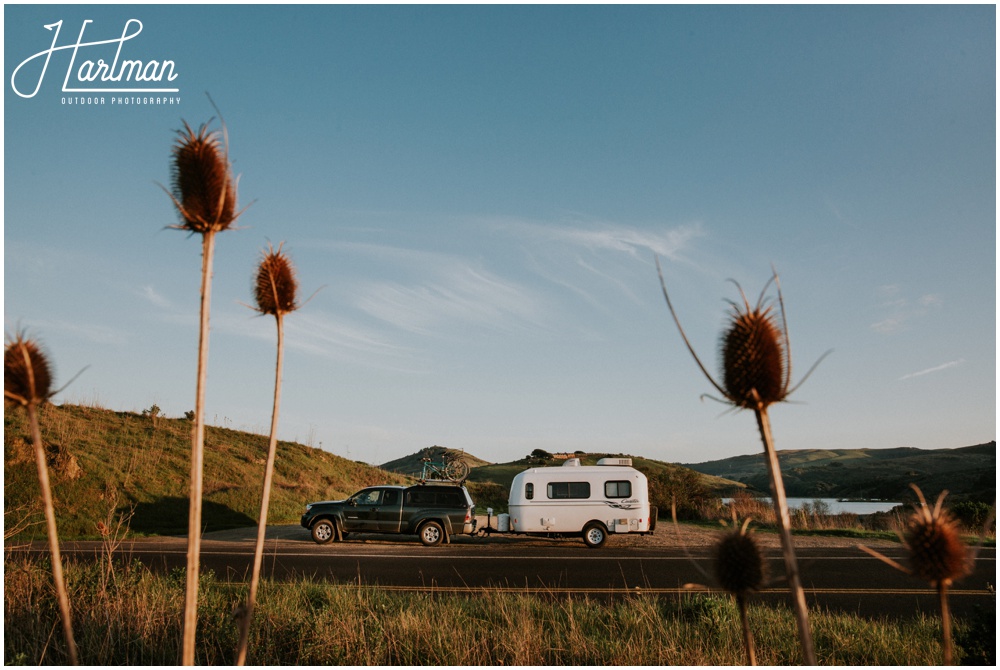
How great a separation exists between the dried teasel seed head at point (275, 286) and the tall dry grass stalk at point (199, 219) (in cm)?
65

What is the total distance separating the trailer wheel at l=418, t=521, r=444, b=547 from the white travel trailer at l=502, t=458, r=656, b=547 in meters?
2.16

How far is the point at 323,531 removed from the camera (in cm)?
1873

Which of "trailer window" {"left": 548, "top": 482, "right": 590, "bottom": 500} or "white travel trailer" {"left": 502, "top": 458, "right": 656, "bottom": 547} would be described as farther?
"trailer window" {"left": 548, "top": 482, "right": 590, "bottom": 500}

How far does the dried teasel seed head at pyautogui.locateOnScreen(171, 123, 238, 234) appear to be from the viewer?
105 inches

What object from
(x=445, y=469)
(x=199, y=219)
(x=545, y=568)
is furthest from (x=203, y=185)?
(x=445, y=469)

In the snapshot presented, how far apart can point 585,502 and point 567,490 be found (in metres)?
0.58

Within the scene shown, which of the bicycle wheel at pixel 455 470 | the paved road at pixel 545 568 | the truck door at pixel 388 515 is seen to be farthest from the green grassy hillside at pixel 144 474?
the truck door at pixel 388 515

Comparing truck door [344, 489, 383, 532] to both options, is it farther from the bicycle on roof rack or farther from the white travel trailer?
the bicycle on roof rack

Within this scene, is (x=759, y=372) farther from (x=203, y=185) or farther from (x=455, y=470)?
(x=455, y=470)

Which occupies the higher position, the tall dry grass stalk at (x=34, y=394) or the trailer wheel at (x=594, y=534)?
the tall dry grass stalk at (x=34, y=394)

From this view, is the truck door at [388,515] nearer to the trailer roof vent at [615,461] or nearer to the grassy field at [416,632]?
the trailer roof vent at [615,461]

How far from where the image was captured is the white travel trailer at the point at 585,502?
18.4 meters

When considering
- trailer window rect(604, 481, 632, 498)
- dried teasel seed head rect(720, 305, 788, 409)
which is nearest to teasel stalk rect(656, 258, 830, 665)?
dried teasel seed head rect(720, 305, 788, 409)

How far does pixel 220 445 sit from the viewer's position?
33.2 metres
